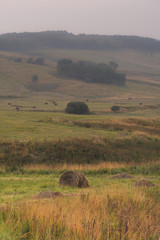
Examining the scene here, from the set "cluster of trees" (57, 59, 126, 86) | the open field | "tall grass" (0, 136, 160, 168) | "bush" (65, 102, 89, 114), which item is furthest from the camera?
"cluster of trees" (57, 59, 126, 86)

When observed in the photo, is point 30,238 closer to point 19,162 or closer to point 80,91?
point 19,162

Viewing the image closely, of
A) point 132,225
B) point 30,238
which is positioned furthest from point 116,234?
point 30,238

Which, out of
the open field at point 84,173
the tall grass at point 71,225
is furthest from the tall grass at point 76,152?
the tall grass at point 71,225

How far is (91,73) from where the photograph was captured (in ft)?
559

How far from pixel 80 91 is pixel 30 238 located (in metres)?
134

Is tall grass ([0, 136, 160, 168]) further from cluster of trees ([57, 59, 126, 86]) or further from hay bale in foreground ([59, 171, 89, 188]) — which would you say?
cluster of trees ([57, 59, 126, 86])

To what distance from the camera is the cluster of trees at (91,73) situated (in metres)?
169

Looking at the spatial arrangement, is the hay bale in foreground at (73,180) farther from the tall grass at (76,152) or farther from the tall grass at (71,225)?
the tall grass at (76,152)

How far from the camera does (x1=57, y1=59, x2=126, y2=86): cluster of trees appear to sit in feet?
553

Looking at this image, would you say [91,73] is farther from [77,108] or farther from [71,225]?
[71,225]

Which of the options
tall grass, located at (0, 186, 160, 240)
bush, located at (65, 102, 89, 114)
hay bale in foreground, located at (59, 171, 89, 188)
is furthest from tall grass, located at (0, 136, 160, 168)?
bush, located at (65, 102, 89, 114)

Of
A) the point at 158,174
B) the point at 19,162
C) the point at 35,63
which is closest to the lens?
the point at 158,174

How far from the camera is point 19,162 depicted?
90.6ft

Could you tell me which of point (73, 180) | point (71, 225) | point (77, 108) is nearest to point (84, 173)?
point (73, 180)
